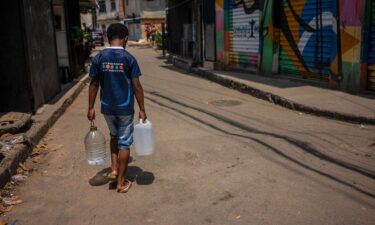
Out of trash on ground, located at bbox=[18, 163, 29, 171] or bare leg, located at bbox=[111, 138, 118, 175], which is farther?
trash on ground, located at bbox=[18, 163, 29, 171]

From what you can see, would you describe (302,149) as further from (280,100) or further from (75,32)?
(75,32)

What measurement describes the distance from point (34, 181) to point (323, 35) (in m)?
8.11

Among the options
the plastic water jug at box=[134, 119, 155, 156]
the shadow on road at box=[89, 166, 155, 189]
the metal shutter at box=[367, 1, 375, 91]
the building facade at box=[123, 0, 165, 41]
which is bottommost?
the shadow on road at box=[89, 166, 155, 189]

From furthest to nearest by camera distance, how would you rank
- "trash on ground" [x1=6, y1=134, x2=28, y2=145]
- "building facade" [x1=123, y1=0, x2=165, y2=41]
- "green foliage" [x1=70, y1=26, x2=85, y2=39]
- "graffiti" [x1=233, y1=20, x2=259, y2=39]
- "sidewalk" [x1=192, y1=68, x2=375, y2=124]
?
"building facade" [x1=123, y1=0, x2=165, y2=41]
"green foliage" [x1=70, y1=26, x2=85, y2=39]
"graffiti" [x1=233, y1=20, x2=259, y2=39]
"sidewalk" [x1=192, y1=68, x2=375, y2=124]
"trash on ground" [x1=6, y1=134, x2=28, y2=145]

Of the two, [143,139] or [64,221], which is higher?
[143,139]

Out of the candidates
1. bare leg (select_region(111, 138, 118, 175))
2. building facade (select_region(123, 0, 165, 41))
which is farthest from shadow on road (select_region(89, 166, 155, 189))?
building facade (select_region(123, 0, 165, 41))

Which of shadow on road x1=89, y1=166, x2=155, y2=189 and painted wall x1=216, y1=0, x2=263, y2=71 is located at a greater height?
painted wall x1=216, y1=0, x2=263, y2=71

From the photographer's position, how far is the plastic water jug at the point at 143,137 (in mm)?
4742

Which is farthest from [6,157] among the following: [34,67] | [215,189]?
[34,67]

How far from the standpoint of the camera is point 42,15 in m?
9.92

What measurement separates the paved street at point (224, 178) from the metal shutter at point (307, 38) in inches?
124

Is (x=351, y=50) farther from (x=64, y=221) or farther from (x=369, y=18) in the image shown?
(x=64, y=221)

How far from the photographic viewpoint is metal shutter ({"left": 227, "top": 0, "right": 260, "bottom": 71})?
1414 centimetres

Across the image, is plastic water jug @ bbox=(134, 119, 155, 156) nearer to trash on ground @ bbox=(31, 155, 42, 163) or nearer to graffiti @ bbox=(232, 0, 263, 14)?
trash on ground @ bbox=(31, 155, 42, 163)
